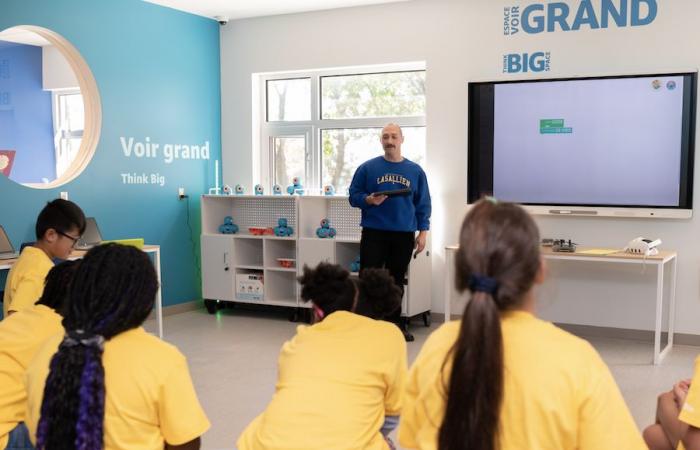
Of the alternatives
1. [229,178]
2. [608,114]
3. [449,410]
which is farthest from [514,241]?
[229,178]

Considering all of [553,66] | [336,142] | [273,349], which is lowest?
[273,349]

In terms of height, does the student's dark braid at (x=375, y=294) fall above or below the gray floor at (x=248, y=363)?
above

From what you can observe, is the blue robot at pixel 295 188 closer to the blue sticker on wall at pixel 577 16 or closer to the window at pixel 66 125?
the blue sticker on wall at pixel 577 16

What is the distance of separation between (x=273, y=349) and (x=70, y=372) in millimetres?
3638

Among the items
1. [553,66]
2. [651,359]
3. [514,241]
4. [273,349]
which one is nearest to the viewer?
[514,241]

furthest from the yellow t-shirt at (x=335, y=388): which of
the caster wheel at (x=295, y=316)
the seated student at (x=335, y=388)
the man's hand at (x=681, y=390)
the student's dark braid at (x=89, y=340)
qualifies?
the caster wheel at (x=295, y=316)

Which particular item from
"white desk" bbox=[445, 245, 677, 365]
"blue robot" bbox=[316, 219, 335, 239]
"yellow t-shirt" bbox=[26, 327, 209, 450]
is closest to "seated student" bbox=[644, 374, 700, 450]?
"yellow t-shirt" bbox=[26, 327, 209, 450]

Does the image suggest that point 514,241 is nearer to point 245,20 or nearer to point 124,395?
point 124,395

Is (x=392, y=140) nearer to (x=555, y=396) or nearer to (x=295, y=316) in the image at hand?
(x=295, y=316)

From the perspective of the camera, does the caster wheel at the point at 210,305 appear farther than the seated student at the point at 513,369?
Yes

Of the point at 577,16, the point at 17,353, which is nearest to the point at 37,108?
the point at 577,16

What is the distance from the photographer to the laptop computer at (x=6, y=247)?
4586 mm

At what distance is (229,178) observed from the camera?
6.88 meters

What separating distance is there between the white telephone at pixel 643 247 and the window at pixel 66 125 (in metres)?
6.12
